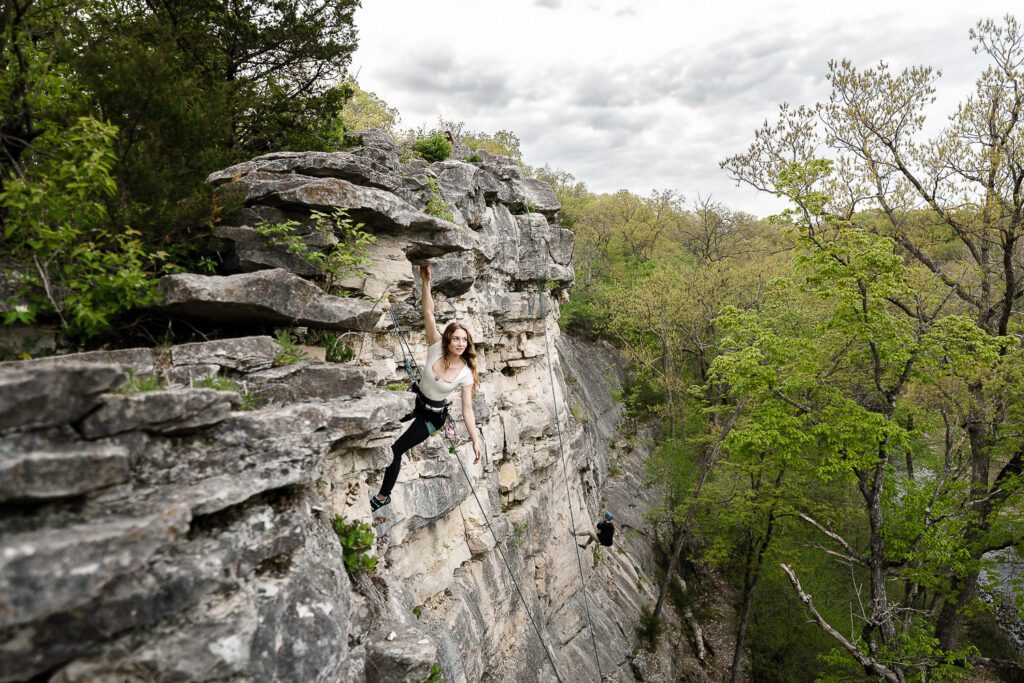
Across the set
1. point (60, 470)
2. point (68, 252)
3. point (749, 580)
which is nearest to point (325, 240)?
point (68, 252)

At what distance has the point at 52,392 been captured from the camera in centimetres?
296

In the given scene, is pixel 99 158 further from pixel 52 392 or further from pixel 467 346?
pixel 467 346

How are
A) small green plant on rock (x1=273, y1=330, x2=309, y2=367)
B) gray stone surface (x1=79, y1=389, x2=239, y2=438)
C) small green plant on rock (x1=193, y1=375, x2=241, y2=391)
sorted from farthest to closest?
small green plant on rock (x1=273, y1=330, x2=309, y2=367) → small green plant on rock (x1=193, y1=375, x2=241, y2=391) → gray stone surface (x1=79, y1=389, x2=239, y2=438)

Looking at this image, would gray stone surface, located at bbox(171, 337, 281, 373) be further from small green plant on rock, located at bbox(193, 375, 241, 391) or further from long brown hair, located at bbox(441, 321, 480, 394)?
long brown hair, located at bbox(441, 321, 480, 394)

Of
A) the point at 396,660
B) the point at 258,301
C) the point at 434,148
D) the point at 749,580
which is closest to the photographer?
the point at 396,660

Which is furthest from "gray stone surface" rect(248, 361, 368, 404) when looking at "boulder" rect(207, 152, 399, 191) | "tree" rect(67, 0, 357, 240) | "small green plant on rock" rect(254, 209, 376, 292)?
"boulder" rect(207, 152, 399, 191)

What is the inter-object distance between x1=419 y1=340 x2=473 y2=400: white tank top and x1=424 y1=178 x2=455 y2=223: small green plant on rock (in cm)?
418

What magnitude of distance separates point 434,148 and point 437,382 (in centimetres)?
890

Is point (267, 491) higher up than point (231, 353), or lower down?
lower down

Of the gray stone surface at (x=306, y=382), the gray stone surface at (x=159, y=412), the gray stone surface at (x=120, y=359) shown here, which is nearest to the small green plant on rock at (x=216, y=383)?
the gray stone surface at (x=306, y=382)

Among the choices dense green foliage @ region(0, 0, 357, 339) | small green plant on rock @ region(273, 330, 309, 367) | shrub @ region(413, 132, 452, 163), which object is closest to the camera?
dense green foliage @ region(0, 0, 357, 339)

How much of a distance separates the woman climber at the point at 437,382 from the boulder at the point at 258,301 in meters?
0.83

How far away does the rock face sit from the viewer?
2.75m

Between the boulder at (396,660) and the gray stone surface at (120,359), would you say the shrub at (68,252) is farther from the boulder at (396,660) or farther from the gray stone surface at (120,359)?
the boulder at (396,660)
